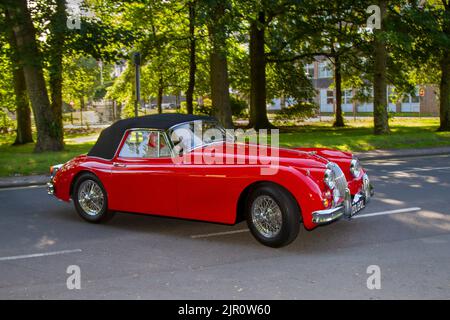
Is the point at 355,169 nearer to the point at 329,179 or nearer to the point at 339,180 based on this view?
the point at 339,180

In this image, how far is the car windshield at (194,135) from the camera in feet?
24.1

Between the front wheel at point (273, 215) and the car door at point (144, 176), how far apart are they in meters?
1.20

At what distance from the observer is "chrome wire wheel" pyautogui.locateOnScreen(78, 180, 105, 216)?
8031 mm

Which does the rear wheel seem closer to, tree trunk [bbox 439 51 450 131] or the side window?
the side window

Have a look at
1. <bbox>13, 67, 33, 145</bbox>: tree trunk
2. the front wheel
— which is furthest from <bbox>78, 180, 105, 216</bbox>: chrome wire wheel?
<bbox>13, 67, 33, 145</bbox>: tree trunk

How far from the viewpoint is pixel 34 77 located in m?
18.1

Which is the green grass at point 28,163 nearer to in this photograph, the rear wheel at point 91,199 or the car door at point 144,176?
the rear wheel at point 91,199

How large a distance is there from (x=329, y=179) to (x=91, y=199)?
12.4 feet

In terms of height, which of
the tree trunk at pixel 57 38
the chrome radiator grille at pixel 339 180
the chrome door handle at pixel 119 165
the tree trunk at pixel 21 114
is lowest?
the chrome radiator grille at pixel 339 180

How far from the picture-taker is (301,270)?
18.1ft

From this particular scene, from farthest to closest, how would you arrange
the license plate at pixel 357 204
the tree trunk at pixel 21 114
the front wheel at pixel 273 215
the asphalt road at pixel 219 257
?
1. the tree trunk at pixel 21 114
2. the license plate at pixel 357 204
3. the front wheel at pixel 273 215
4. the asphalt road at pixel 219 257

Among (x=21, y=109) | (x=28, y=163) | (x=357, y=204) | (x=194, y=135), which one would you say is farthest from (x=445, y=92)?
(x=194, y=135)

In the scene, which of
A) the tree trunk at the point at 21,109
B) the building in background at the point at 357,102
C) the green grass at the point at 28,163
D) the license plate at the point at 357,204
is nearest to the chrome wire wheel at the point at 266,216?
the license plate at the point at 357,204
